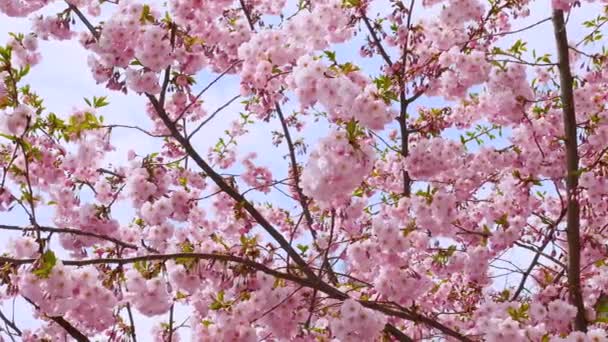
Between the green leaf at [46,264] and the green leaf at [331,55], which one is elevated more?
the green leaf at [331,55]

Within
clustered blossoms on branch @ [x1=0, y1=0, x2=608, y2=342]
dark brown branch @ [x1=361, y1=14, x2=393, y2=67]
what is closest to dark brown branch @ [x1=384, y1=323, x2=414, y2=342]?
clustered blossoms on branch @ [x1=0, y1=0, x2=608, y2=342]

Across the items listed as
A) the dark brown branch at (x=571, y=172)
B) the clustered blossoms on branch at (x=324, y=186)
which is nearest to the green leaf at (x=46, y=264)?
the clustered blossoms on branch at (x=324, y=186)

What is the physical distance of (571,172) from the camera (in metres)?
7.55

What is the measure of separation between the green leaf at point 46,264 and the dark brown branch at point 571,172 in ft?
16.2

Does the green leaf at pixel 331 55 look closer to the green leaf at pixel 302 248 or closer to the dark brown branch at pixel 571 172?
the green leaf at pixel 302 248

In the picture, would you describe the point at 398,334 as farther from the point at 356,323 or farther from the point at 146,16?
the point at 146,16

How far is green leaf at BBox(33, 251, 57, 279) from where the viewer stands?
4.32 m

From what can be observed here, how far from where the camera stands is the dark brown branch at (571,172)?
7.23 metres

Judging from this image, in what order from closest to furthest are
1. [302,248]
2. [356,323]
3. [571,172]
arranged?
→ [356,323], [302,248], [571,172]

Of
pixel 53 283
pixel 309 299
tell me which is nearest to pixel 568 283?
pixel 309 299

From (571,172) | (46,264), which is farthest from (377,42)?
(46,264)

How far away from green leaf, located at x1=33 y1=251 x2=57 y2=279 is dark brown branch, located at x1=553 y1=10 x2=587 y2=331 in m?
4.94

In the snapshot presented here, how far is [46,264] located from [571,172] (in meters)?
5.44

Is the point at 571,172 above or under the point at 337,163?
above
